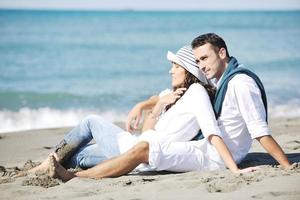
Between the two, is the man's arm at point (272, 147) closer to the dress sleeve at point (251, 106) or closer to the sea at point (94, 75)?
the dress sleeve at point (251, 106)

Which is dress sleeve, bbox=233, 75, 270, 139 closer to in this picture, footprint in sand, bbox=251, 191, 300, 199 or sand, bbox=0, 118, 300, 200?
sand, bbox=0, 118, 300, 200

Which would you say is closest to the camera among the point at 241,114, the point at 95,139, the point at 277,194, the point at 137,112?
the point at 277,194

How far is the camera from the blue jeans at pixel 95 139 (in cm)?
546

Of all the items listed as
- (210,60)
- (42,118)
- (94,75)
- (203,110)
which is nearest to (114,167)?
(203,110)

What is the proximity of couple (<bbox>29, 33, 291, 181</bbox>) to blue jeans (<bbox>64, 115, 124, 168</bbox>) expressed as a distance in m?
0.07

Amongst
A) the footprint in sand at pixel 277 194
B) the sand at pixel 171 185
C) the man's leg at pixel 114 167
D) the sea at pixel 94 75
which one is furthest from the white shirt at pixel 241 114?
the sea at pixel 94 75

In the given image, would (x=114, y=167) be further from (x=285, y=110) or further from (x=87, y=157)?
(x=285, y=110)

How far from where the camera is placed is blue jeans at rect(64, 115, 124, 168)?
5.46 metres

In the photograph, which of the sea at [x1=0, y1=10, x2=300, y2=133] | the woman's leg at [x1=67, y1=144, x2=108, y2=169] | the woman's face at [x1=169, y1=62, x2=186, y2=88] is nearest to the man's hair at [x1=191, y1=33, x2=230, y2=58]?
the woman's face at [x1=169, y1=62, x2=186, y2=88]

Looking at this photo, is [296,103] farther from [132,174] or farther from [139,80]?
[132,174]

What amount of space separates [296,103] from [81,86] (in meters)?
6.14

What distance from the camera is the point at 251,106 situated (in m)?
4.90

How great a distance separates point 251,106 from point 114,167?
125 centimetres

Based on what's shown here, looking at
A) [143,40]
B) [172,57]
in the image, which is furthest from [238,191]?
[143,40]
